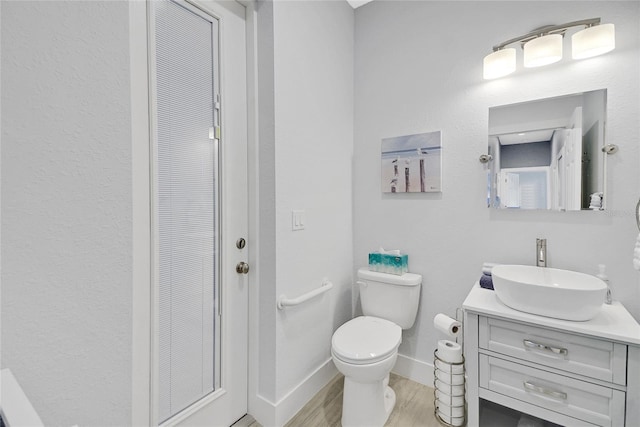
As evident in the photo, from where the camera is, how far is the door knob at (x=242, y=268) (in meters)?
1.60

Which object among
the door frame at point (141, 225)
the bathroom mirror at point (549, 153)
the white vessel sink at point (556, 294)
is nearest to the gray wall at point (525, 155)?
the bathroom mirror at point (549, 153)

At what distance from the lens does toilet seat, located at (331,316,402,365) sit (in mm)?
1464

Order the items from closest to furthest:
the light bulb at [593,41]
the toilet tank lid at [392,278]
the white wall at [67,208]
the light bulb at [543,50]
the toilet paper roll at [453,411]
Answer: the white wall at [67,208] → the light bulb at [593,41] → the light bulb at [543,50] → the toilet paper roll at [453,411] → the toilet tank lid at [392,278]

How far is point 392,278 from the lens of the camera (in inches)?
75.1

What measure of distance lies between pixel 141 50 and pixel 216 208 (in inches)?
28.8

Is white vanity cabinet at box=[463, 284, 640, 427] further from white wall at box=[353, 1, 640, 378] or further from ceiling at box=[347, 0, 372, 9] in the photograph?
ceiling at box=[347, 0, 372, 9]

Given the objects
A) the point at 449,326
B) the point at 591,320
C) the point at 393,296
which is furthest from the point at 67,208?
the point at 591,320

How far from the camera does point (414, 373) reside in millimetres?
2029

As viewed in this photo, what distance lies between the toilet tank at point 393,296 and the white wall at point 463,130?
141 mm

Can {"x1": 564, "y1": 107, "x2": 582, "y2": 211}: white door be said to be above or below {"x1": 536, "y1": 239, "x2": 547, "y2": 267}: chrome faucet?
above

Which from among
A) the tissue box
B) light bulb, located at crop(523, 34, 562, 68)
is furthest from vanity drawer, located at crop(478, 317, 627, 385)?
light bulb, located at crop(523, 34, 562, 68)

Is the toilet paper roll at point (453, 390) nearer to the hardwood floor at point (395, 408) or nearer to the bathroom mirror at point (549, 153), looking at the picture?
the hardwood floor at point (395, 408)

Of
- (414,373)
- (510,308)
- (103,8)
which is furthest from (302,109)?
(414,373)

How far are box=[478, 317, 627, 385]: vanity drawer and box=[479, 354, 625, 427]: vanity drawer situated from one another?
0.05 m
